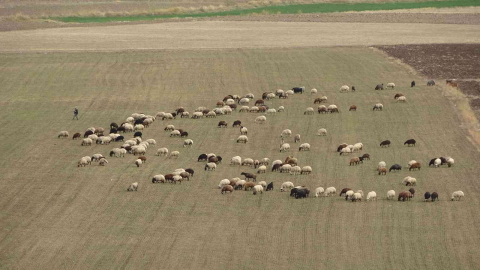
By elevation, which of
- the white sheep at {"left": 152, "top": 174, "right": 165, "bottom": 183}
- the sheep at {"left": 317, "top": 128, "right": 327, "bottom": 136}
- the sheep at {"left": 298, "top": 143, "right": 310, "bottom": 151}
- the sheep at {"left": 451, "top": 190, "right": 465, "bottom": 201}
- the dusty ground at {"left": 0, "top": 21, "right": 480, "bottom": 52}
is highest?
the dusty ground at {"left": 0, "top": 21, "right": 480, "bottom": 52}

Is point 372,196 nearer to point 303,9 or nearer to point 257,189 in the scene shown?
point 257,189

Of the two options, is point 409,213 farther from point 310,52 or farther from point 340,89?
point 310,52

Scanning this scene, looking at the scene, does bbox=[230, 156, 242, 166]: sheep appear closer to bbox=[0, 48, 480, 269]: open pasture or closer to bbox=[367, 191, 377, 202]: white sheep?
bbox=[0, 48, 480, 269]: open pasture

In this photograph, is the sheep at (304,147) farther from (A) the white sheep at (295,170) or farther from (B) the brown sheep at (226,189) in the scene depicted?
(B) the brown sheep at (226,189)

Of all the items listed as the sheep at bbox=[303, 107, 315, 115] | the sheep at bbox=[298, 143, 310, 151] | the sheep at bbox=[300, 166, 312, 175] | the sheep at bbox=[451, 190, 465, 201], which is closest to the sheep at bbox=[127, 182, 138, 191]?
the sheep at bbox=[300, 166, 312, 175]

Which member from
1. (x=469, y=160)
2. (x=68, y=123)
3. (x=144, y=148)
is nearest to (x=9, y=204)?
(x=144, y=148)

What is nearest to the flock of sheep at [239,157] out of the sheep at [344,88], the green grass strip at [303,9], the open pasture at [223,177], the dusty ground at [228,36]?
the open pasture at [223,177]
